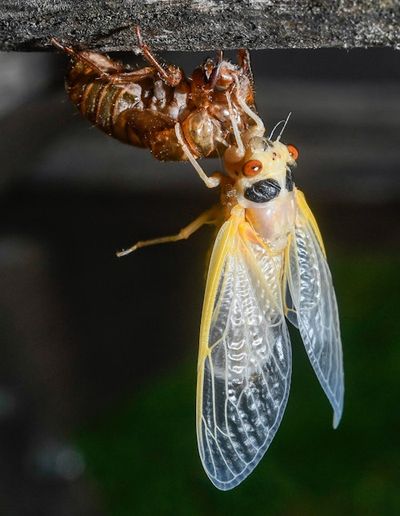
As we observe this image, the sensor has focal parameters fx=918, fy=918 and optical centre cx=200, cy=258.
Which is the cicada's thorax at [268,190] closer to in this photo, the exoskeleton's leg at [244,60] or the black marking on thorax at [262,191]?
the black marking on thorax at [262,191]

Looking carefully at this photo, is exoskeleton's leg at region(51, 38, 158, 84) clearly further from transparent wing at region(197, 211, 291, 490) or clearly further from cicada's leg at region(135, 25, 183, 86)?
transparent wing at region(197, 211, 291, 490)

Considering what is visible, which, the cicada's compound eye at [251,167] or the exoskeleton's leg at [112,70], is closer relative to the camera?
the exoskeleton's leg at [112,70]

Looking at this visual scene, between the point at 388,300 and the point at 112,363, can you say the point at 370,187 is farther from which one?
the point at 112,363

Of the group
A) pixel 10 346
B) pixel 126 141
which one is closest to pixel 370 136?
pixel 10 346

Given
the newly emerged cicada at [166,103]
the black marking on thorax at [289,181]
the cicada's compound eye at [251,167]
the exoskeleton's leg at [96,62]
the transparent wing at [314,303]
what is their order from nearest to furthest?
the exoskeleton's leg at [96,62], the newly emerged cicada at [166,103], the cicada's compound eye at [251,167], the black marking on thorax at [289,181], the transparent wing at [314,303]

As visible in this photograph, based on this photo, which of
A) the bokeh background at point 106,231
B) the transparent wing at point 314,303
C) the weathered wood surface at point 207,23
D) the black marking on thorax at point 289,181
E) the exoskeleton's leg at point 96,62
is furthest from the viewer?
the bokeh background at point 106,231

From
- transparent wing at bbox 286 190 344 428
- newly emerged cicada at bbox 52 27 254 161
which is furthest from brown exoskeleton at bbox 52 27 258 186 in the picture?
transparent wing at bbox 286 190 344 428

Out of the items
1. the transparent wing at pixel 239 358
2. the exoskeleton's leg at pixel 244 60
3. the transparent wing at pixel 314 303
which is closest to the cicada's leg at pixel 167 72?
the exoskeleton's leg at pixel 244 60

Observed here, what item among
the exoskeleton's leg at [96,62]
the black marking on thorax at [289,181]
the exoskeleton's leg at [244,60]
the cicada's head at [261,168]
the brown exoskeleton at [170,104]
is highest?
the exoskeleton's leg at [96,62]
